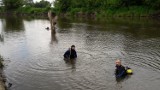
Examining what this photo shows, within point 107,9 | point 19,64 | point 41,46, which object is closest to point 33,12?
point 107,9

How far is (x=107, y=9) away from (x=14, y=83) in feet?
237

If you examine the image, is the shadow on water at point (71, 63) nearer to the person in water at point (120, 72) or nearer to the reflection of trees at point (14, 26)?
the person in water at point (120, 72)

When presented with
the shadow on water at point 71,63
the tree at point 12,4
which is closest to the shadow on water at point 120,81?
the shadow on water at point 71,63

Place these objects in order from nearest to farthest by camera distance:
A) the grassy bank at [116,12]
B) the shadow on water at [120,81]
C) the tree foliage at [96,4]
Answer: the shadow on water at [120,81], the grassy bank at [116,12], the tree foliage at [96,4]

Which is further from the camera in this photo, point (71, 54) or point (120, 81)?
point (71, 54)

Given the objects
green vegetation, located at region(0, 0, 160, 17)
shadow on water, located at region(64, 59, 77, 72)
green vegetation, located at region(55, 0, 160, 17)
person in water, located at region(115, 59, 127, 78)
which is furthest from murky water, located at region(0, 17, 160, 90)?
green vegetation, located at region(55, 0, 160, 17)

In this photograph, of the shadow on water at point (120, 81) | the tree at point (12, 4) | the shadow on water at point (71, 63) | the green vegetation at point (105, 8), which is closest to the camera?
the shadow on water at point (120, 81)

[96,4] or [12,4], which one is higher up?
[96,4]

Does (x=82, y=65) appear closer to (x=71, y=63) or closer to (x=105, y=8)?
(x=71, y=63)

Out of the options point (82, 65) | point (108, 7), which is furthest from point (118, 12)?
point (82, 65)

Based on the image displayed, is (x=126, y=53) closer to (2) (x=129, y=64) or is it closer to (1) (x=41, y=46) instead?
(2) (x=129, y=64)

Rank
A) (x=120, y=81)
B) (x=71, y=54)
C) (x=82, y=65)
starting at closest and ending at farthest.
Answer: (x=120, y=81) < (x=82, y=65) < (x=71, y=54)

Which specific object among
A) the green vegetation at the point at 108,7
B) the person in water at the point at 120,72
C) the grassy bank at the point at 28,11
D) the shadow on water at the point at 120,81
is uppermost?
the green vegetation at the point at 108,7

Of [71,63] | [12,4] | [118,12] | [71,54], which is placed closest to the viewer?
[71,63]
